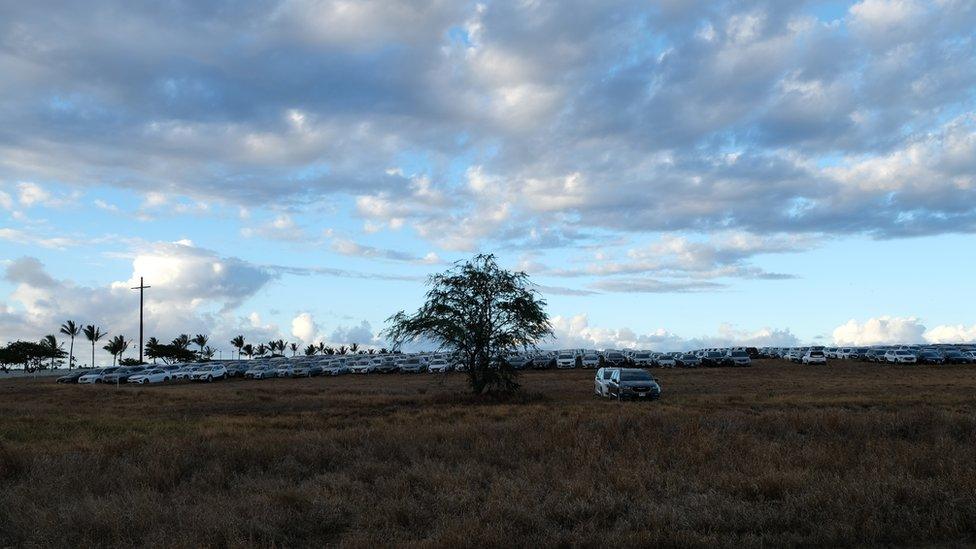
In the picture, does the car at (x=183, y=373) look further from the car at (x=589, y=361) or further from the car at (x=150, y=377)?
the car at (x=589, y=361)

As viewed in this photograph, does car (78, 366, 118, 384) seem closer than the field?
No

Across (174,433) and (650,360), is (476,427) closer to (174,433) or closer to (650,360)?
(174,433)

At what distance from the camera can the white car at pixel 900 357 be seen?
73.4 m

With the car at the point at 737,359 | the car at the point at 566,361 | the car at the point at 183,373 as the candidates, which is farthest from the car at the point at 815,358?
the car at the point at 183,373

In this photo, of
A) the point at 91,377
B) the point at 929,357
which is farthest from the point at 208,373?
the point at 929,357

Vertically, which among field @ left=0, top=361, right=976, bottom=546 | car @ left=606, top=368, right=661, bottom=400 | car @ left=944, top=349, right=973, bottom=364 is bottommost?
car @ left=944, top=349, right=973, bottom=364

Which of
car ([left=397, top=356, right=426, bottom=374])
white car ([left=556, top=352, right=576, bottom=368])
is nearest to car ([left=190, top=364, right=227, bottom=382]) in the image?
car ([left=397, top=356, right=426, bottom=374])

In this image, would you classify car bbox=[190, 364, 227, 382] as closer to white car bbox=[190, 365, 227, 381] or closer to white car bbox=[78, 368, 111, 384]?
white car bbox=[190, 365, 227, 381]

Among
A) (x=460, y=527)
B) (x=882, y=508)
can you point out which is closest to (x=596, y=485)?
(x=460, y=527)

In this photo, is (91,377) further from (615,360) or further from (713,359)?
(713,359)

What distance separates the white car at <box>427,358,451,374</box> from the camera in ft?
262

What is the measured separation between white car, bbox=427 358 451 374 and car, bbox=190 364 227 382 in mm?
22436

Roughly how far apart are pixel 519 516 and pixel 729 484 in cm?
365

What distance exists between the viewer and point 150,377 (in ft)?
237
